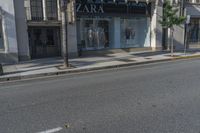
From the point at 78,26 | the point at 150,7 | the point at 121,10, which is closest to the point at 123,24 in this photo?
the point at 121,10

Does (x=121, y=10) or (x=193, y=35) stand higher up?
(x=121, y=10)

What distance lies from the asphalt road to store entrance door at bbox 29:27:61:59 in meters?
8.08

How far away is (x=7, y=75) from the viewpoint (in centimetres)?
1029

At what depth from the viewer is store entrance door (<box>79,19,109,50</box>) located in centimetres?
1716

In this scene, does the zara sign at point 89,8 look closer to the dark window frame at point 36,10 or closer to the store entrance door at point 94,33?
the store entrance door at point 94,33

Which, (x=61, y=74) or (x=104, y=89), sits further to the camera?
(x=61, y=74)

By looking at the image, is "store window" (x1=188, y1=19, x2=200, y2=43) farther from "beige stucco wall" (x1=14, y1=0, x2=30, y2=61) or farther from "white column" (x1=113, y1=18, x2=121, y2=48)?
"beige stucco wall" (x1=14, y1=0, x2=30, y2=61)

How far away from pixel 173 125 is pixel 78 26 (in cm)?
1372

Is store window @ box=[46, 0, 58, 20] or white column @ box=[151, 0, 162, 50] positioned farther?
white column @ box=[151, 0, 162, 50]

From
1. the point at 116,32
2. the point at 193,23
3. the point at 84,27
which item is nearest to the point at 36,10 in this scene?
the point at 84,27

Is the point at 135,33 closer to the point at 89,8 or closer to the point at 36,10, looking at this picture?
the point at 89,8

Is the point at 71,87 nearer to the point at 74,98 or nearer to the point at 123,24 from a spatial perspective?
the point at 74,98

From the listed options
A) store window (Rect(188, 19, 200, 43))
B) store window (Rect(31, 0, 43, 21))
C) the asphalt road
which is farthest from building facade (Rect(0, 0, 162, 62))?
the asphalt road

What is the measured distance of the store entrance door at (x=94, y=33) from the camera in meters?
17.2
